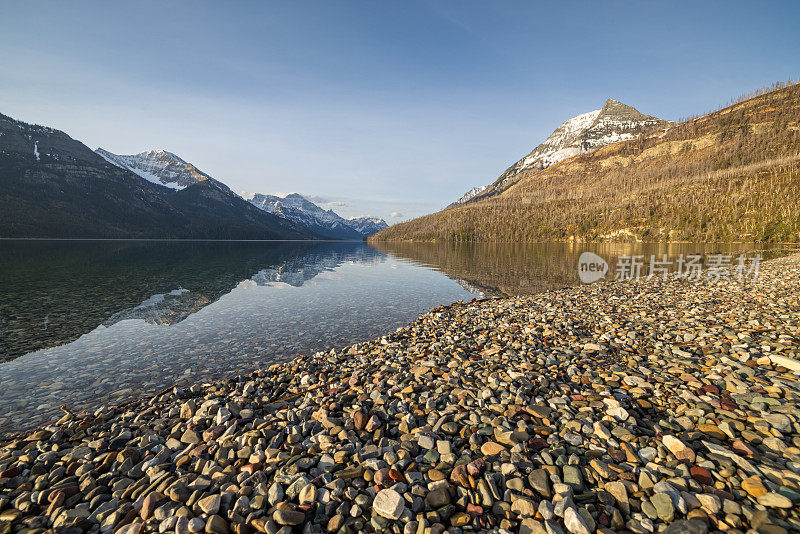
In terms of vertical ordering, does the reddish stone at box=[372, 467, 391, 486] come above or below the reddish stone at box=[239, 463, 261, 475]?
above

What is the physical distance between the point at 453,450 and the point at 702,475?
13.8 feet

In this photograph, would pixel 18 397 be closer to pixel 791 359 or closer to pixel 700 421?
pixel 700 421

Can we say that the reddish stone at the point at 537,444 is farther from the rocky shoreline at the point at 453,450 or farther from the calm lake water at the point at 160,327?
the calm lake water at the point at 160,327

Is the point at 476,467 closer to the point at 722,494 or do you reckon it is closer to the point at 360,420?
the point at 360,420

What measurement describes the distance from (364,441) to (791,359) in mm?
12882

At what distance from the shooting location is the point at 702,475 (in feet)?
17.1

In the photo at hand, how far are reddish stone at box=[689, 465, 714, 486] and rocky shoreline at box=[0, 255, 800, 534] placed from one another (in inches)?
1.0

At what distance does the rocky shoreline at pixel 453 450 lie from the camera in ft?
16.0

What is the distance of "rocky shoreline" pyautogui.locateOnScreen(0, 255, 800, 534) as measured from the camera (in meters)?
4.86

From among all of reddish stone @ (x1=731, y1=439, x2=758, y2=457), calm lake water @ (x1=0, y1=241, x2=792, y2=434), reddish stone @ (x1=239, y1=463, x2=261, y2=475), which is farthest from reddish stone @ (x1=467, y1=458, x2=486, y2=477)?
calm lake water @ (x1=0, y1=241, x2=792, y2=434)

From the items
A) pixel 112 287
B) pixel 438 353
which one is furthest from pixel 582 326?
pixel 112 287

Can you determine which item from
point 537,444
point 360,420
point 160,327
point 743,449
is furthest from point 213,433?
point 160,327

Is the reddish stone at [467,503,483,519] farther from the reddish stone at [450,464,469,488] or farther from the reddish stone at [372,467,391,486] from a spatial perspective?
the reddish stone at [372,467,391,486]

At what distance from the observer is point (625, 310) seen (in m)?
18.8
